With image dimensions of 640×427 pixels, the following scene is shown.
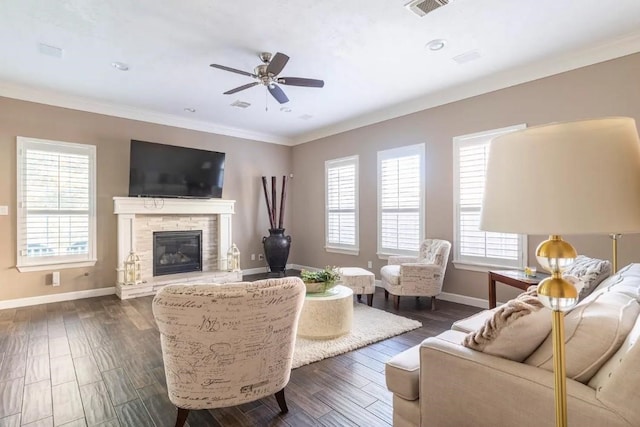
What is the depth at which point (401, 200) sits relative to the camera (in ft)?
17.3

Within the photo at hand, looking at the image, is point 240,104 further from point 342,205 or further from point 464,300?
point 464,300

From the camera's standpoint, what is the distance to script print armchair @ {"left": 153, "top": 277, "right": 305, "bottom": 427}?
1695 millimetres

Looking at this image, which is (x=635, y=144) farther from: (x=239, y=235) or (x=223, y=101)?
(x=239, y=235)

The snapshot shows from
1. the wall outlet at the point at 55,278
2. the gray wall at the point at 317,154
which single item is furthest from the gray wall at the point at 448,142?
the wall outlet at the point at 55,278

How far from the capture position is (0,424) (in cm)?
199

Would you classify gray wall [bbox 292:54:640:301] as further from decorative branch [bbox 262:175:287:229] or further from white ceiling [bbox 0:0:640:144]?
decorative branch [bbox 262:175:287:229]

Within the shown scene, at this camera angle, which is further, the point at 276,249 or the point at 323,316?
the point at 276,249

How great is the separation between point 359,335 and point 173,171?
13.4 feet

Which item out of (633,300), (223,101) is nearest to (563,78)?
(633,300)

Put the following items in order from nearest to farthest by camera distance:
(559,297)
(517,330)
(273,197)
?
(559,297) → (517,330) → (273,197)

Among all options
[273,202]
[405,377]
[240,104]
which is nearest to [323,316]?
[405,377]

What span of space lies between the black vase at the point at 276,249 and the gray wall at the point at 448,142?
2.45ft

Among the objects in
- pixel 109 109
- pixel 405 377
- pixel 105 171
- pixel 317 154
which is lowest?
pixel 405 377

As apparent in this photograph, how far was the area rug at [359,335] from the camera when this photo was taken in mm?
2907
